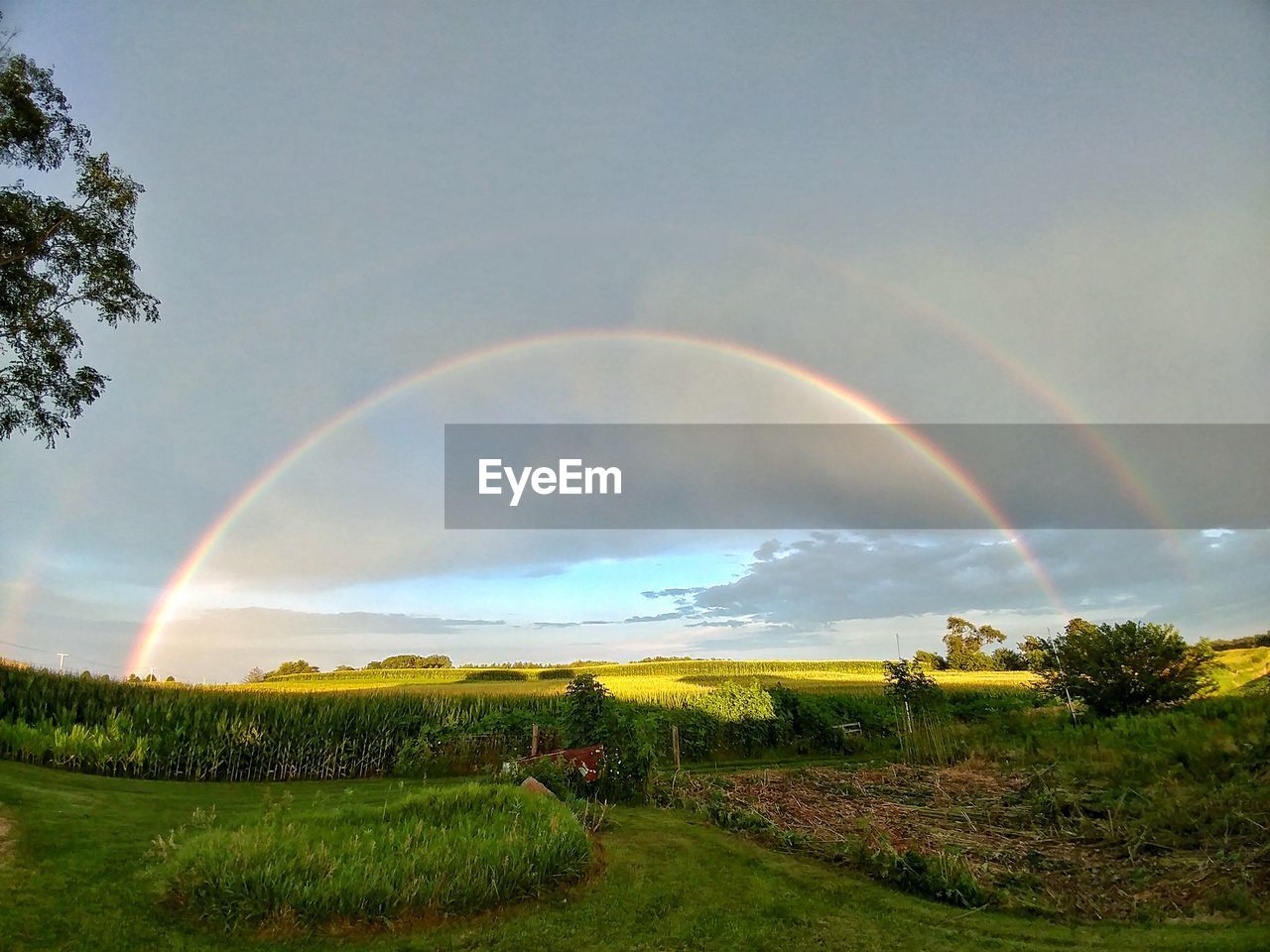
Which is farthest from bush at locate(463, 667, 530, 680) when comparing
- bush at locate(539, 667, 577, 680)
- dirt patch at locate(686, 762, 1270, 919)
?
dirt patch at locate(686, 762, 1270, 919)

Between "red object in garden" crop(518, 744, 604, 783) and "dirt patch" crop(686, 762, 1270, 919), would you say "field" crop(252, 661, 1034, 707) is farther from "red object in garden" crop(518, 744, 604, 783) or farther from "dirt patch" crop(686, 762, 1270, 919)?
"red object in garden" crop(518, 744, 604, 783)

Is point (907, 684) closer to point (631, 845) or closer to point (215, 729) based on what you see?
point (631, 845)

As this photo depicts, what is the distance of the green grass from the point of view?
5824 millimetres

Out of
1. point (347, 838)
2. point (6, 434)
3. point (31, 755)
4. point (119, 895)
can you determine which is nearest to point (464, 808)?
point (347, 838)

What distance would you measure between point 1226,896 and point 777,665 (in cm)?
6130

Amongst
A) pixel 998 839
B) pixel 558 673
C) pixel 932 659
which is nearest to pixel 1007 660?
pixel 932 659

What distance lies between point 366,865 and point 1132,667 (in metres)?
21.3

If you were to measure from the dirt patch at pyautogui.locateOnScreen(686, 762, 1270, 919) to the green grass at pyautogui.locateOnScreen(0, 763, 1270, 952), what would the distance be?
0.75 meters

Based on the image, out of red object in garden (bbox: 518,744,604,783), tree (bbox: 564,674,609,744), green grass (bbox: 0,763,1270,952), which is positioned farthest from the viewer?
tree (bbox: 564,674,609,744)

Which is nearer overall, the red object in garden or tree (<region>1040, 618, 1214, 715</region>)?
the red object in garden

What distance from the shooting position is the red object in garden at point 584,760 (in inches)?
486

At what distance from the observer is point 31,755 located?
13484mm

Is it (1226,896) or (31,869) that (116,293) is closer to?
(31,869)

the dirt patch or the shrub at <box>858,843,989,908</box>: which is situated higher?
the shrub at <box>858,843,989,908</box>
